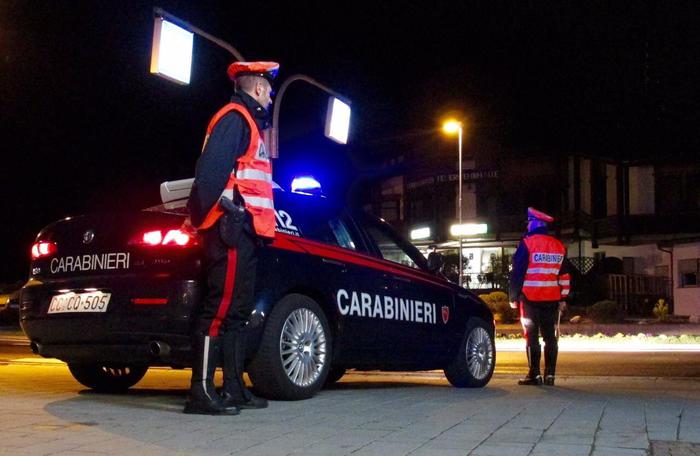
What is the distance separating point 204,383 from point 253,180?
1.24 m

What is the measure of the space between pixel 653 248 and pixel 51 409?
1579 inches

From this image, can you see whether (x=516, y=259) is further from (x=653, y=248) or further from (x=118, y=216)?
(x=653, y=248)

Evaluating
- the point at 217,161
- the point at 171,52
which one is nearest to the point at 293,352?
the point at 217,161

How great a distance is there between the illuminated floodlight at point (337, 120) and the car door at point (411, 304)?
983cm

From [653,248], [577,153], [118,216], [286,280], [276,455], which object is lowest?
[276,455]

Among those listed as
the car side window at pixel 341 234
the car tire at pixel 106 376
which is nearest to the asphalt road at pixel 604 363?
the car side window at pixel 341 234

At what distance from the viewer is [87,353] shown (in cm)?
591

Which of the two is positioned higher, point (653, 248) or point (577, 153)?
point (577, 153)

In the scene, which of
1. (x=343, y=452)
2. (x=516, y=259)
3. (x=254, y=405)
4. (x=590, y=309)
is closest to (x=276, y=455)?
(x=343, y=452)

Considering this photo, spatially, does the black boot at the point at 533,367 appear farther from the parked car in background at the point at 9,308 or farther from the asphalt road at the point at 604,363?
the parked car in background at the point at 9,308

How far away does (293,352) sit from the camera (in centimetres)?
599

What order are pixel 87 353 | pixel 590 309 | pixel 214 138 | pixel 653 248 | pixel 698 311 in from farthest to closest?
pixel 653 248 < pixel 698 311 < pixel 590 309 < pixel 87 353 < pixel 214 138

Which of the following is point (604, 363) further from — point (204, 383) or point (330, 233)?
point (204, 383)

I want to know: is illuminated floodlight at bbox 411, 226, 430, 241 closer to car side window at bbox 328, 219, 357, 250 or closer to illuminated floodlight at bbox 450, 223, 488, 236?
illuminated floodlight at bbox 450, 223, 488, 236
